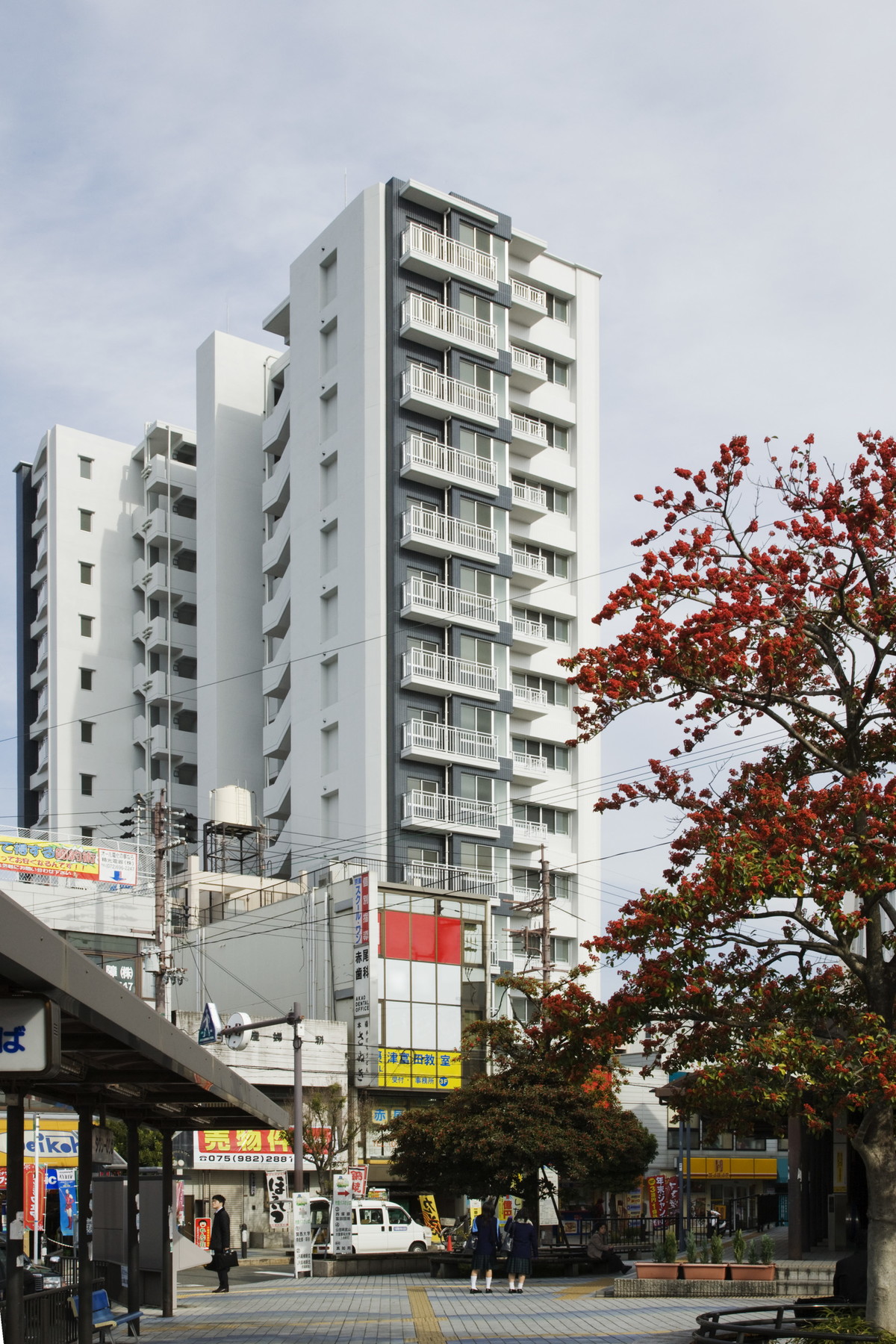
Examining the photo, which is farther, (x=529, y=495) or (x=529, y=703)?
(x=529, y=495)

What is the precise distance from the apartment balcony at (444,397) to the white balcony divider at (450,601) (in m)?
7.57

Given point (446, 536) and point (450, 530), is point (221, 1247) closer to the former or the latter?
point (446, 536)

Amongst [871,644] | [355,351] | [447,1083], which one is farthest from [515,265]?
[871,644]

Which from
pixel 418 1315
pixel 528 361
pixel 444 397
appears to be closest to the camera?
pixel 418 1315

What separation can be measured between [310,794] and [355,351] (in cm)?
1923

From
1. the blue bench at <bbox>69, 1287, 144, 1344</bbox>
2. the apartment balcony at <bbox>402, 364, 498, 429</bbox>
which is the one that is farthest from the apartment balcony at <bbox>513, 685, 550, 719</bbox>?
the blue bench at <bbox>69, 1287, 144, 1344</bbox>

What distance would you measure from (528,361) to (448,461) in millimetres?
8630

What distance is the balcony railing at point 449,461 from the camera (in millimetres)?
63875

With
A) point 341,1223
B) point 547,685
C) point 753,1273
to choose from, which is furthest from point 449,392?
point 753,1273

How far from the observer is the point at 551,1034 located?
17578mm

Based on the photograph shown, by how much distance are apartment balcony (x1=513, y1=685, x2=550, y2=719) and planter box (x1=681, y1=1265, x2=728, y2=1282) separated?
1621 inches

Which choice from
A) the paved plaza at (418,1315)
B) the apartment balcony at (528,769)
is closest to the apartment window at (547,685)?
the apartment balcony at (528,769)

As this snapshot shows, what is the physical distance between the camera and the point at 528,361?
232 feet

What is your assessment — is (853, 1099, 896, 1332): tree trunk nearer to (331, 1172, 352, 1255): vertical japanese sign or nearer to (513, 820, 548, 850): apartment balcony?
(331, 1172, 352, 1255): vertical japanese sign
